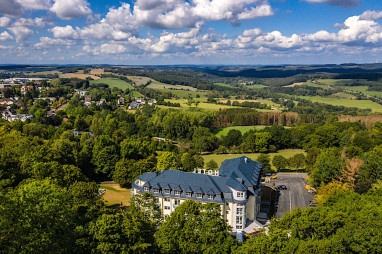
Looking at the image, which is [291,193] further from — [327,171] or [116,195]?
[116,195]

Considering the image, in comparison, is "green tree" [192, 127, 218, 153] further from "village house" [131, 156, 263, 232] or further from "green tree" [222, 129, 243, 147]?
"village house" [131, 156, 263, 232]

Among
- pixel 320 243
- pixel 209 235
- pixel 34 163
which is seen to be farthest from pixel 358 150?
pixel 34 163

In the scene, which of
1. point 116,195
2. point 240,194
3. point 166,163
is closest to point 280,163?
point 166,163

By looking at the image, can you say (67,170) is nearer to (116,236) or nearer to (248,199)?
(116,236)

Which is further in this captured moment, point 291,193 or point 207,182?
point 291,193

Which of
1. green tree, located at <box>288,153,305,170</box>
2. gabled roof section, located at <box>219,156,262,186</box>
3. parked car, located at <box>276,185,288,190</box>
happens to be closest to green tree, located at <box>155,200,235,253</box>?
gabled roof section, located at <box>219,156,262,186</box>

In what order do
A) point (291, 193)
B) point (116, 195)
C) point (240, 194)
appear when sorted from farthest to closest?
point (291, 193) → point (116, 195) → point (240, 194)
